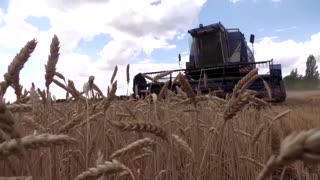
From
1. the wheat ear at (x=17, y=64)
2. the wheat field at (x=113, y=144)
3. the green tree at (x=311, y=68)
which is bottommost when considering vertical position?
the wheat field at (x=113, y=144)

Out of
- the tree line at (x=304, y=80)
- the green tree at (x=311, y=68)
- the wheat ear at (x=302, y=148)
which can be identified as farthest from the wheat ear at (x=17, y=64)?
the green tree at (x=311, y=68)

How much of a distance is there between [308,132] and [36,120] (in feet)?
3.28

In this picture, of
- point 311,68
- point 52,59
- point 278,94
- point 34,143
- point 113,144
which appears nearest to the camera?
point 34,143

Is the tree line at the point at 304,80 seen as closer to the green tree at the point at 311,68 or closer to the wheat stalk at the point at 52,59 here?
the green tree at the point at 311,68

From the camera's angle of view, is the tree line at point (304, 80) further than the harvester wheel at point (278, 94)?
Yes

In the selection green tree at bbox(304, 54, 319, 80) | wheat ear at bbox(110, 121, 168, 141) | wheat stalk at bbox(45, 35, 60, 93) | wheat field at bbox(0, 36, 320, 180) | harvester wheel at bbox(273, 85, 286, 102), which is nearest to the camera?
wheat field at bbox(0, 36, 320, 180)

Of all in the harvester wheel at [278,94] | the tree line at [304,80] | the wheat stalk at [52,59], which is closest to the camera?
the wheat stalk at [52,59]

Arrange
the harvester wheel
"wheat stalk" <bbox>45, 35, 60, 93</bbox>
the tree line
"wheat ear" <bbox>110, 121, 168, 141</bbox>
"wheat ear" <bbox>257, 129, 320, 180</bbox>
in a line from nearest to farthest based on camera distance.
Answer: "wheat ear" <bbox>257, 129, 320, 180</bbox> → "wheat ear" <bbox>110, 121, 168, 141</bbox> → "wheat stalk" <bbox>45, 35, 60, 93</bbox> → the harvester wheel → the tree line

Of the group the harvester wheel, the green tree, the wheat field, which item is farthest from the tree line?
the wheat field

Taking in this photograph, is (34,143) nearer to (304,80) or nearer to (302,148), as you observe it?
(302,148)

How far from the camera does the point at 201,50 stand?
14.6m

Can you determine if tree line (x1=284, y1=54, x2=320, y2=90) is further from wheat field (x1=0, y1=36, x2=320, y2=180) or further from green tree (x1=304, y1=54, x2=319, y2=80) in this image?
wheat field (x1=0, y1=36, x2=320, y2=180)

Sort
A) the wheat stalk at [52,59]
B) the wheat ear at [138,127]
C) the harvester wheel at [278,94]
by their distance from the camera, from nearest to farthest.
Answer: the wheat ear at [138,127] → the wheat stalk at [52,59] → the harvester wheel at [278,94]

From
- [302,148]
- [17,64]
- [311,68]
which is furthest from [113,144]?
[311,68]
